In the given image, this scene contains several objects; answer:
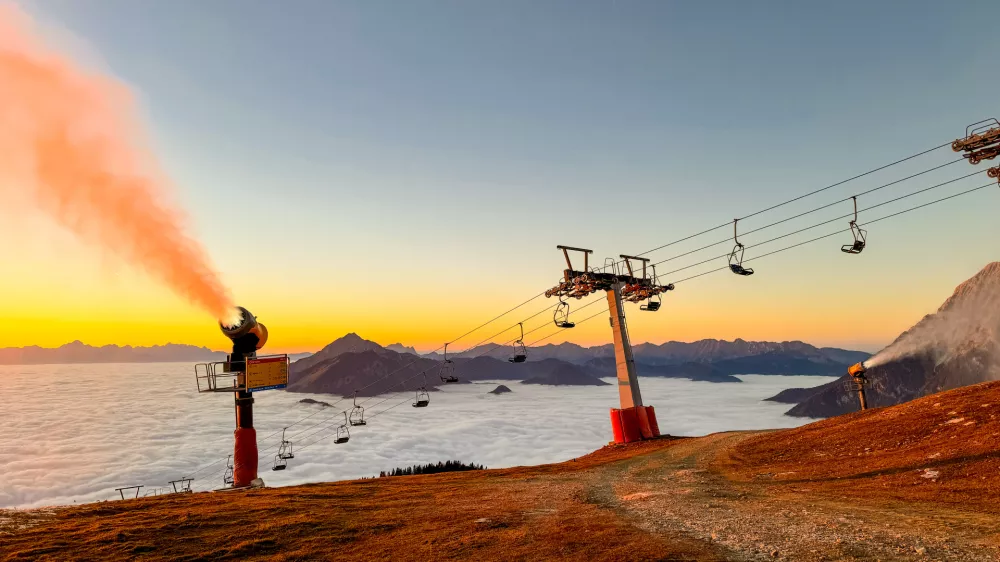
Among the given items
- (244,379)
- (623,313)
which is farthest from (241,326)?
(623,313)

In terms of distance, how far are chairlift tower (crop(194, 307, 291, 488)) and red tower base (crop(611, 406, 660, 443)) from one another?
2368 cm

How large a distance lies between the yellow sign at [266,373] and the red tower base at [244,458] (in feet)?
9.73

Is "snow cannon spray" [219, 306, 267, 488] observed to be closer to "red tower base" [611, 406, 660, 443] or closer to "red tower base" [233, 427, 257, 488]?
"red tower base" [233, 427, 257, 488]

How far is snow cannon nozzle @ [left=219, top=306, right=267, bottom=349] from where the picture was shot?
32.3 m

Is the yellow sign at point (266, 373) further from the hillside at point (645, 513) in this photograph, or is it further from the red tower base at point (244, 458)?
the hillside at point (645, 513)

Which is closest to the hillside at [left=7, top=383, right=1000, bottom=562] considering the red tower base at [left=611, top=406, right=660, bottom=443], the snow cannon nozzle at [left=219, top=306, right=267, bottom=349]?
the red tower base at [left=611, top=406, right=660, bottom=443]

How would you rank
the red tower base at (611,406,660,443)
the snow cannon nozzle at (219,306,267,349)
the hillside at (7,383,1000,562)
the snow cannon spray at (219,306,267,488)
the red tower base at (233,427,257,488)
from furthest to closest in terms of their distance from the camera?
1. the red tower base at (611,406,660,443)
2. the snow cannon nozzle at (219,306,267,349)
3. the snow cannon spray at (219,306,267,488)
4. the red tower base at (233,427,257,488)
5. the hillside at (7,383,1000,562)

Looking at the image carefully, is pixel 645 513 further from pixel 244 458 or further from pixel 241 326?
pixel 241 326

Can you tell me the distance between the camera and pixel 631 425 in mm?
35281

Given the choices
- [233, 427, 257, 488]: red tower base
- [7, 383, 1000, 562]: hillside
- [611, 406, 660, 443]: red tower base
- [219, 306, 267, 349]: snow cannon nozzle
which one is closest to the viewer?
[7, 383, 1000, 562]: hillside

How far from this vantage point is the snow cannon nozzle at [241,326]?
106 feet

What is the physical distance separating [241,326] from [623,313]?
2756 centimetres

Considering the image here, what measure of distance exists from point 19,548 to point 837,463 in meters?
28.0

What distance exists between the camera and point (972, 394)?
23.5 meters
